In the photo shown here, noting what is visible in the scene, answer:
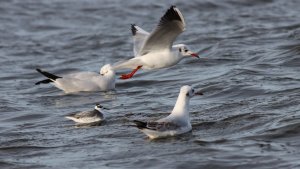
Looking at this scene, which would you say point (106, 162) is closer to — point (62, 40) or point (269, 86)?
A: point (269, 86)

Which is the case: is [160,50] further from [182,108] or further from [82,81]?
[182,108]

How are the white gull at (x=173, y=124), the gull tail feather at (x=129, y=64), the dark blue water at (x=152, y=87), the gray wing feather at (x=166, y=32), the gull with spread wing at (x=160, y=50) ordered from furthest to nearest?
the gull tail feather at (x=129, y=64)
the gull with spread wing at (x=160, y=50)
the gray wing feather at (x=166, y=32)
the white gull at (x=173, y=124)
the dark blue water at (x=152, y=87)

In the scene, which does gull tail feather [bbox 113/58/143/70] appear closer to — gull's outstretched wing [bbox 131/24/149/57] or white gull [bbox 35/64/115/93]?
gull's outstretched wing [bbox 131/24/149/57]

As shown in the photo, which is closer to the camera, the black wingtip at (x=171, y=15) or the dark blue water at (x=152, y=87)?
the dark blue water at (x=152, y=87)

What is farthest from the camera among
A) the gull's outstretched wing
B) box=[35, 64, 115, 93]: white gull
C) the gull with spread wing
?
box=[35, 64, 115, 93]: white gull

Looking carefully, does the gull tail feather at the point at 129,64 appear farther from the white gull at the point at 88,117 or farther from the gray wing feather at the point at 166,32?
the white gull at the point at 88,117

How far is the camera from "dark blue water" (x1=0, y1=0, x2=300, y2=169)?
31.6 feet

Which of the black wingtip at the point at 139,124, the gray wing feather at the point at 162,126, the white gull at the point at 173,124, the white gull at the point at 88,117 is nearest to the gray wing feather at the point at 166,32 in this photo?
the white gull at the point at 173,124

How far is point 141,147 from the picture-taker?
10.0m

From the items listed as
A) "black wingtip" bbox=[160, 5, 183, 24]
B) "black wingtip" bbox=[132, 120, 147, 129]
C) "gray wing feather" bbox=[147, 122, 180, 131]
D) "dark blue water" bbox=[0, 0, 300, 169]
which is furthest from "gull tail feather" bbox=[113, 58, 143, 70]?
"black wingtip" bbox=[132, 120, 147, 129]

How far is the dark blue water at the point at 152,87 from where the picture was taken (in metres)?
9.64

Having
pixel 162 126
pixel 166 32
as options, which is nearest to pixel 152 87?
pixel 166 32

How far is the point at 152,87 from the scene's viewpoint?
51.6 ft

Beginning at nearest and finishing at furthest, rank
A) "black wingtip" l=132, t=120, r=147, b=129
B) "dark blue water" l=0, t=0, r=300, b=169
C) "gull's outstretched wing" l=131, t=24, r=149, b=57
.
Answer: "dark blue water" l=0, t=0, r=300, b=169
"black wingtip" l=132, t=120, r=147, b=129
"gull's outstretched wing" l=131, t=24, r=149, b=57
